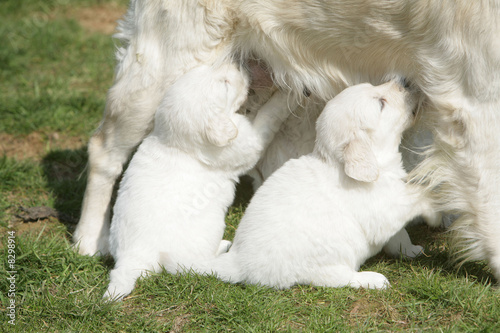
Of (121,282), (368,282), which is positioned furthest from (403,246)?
(121,282)

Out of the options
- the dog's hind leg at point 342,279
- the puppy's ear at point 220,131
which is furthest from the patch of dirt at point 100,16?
the dog's hind leg at point 342,279

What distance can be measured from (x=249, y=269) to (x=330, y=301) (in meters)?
0.46

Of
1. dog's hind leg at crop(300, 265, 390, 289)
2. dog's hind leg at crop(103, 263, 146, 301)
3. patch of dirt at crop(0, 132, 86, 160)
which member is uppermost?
dog's hind leg at crop(300, 265, 390, 289)

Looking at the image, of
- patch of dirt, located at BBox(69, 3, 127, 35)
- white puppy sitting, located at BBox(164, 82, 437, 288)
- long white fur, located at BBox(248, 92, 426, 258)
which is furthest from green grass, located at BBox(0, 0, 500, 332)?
patch of dirt, located at BBox(69, 3, 127, 35)

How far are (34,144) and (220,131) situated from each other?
240 cm

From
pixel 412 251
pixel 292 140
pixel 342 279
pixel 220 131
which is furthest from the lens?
pixel 292 140

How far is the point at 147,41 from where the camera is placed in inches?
147

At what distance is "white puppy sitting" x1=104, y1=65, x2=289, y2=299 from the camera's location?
3.29 m

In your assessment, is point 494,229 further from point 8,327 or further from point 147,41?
point 8,327

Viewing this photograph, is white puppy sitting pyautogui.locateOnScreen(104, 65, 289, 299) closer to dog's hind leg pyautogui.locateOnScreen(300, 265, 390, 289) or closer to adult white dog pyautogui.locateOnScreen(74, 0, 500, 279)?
adult white dog pyautogui.locateOnScreen(74, 0, 500, 279)

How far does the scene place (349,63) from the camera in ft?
11.8

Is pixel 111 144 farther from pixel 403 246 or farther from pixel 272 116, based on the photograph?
pixel 403 246

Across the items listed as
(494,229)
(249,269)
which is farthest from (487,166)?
(249,269)

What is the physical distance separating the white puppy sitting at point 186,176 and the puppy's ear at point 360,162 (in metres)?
0.73
